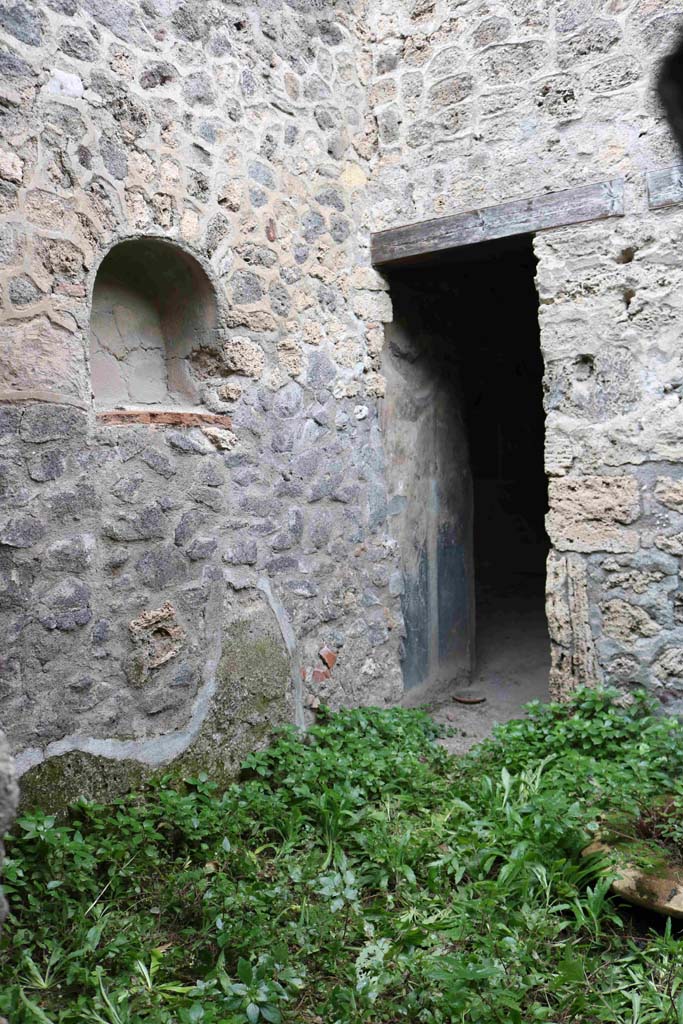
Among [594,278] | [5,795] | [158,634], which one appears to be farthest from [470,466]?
[5,795]

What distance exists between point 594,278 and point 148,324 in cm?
202

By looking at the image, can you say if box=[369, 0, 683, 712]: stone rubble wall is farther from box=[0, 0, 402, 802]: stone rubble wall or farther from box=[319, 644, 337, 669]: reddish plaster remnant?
box=[319, 644, 337, 669]: reddish plaster remnant

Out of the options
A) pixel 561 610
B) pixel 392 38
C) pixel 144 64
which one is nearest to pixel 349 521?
pixel 561 610

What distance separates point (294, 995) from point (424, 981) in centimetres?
36

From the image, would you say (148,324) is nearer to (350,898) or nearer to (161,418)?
(161,418)

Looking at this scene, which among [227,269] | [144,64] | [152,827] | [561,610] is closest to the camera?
[152,827]

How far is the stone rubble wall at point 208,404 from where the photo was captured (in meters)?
2.85

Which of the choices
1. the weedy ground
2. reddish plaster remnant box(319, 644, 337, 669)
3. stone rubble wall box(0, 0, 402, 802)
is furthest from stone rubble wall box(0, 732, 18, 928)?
reddish plaster remnant box(319, 644, 337, 669)

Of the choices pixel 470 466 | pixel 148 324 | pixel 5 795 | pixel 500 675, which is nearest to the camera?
pixel 5 795

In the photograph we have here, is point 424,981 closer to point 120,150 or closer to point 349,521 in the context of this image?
point 349,521

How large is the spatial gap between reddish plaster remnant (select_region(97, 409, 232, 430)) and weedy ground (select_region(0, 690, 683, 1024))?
54.5 inches

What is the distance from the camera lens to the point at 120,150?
3.12 m

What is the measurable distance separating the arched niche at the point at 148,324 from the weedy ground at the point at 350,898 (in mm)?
1572

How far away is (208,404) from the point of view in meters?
3.57
